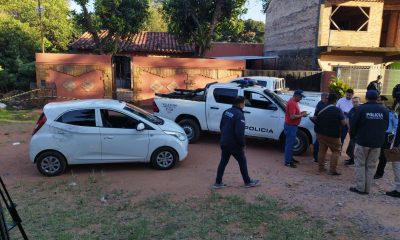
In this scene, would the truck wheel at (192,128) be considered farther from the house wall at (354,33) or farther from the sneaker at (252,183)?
the house wall at (354,33)

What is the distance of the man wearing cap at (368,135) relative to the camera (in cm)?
595

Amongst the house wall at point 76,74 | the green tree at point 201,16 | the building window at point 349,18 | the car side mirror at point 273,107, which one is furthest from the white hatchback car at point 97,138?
the building window at point 349,18

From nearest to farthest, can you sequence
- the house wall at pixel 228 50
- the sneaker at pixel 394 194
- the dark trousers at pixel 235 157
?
the sneaker at pixel 394 194 → the dark trousers at pixel 235 157 → the house wall at pixel 228 50

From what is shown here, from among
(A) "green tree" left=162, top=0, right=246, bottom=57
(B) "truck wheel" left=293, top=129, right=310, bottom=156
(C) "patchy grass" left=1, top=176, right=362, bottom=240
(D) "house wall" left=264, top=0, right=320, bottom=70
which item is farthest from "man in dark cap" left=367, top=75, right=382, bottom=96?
(A) "green tree" left=162, top=0, right=246, bottom=57

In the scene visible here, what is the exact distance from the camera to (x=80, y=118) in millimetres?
7211

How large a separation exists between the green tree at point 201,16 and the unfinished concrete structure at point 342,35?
14.8 ft

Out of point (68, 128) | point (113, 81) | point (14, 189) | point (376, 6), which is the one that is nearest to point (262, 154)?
point (68, 128)

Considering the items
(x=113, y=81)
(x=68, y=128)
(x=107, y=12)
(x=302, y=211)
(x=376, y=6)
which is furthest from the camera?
(x=376, y=6)

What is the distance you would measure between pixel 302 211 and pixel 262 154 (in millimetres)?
3570

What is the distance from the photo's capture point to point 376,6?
20172mm

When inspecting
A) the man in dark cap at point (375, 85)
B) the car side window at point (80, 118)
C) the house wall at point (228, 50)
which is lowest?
the car side window at point (80, 118)

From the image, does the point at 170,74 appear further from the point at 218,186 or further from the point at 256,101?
the point at 218,186

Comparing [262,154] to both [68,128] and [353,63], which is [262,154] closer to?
[68,128]

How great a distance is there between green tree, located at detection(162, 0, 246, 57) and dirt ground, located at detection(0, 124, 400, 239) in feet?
38.5
